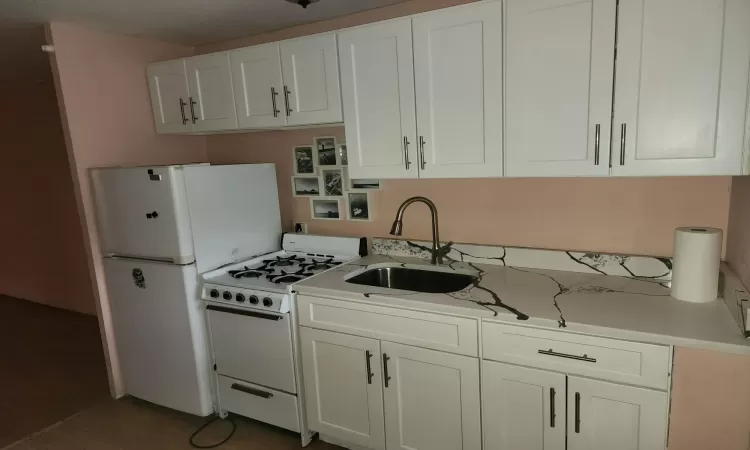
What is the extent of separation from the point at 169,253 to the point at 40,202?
3227mm

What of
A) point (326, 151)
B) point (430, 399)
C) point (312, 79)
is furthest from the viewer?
point (326, 151)

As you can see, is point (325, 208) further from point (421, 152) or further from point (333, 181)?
point (421, 152)

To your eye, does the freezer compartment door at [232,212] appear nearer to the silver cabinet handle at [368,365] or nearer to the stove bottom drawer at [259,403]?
the stove bottom drawer at [259,403]

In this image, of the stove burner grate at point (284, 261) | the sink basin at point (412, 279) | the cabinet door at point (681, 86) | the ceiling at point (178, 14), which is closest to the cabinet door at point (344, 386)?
the sink basin at point (412, 279)

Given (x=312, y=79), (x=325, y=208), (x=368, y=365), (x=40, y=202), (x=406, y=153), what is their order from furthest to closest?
(x=40, y=202) < (x=325, y=208) < (x=312, y=79) < (x=406, y=153) < (x=368, y=365)

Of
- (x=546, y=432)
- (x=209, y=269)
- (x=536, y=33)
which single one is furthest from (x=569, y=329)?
(x=209, y=269)

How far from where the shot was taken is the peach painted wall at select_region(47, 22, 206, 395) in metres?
2.75

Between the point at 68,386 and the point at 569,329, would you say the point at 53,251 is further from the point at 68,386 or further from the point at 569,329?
the point at 569,329

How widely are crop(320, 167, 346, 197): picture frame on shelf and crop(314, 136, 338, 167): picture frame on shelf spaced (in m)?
0.05

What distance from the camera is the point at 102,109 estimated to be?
291 centimetres

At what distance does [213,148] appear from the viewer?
3.51 meters

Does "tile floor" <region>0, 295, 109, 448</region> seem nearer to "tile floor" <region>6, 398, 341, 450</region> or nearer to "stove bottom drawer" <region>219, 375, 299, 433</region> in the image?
"tile floor" <region>6, 398, 341, 450</region>

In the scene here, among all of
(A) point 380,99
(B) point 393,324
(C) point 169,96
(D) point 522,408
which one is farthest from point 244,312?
(C) point 169,96

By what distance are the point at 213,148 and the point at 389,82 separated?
180 cm
